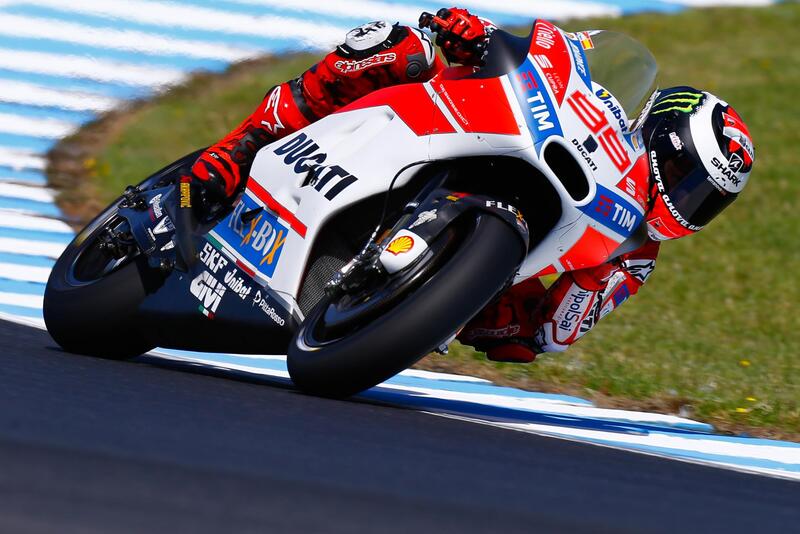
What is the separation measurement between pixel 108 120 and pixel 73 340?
7646mm

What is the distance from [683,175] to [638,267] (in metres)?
0.55

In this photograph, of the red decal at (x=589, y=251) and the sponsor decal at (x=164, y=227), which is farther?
the sponsor decal at (x=164, y=227)

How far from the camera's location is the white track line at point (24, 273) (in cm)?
781

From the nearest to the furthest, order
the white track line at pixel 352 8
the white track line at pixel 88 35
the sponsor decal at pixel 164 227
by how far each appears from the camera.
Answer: the sponsor decal at pixel 164 227, the white track line at pixel 88 35, the white track line at pixel 352 8

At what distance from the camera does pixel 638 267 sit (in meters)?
5.51

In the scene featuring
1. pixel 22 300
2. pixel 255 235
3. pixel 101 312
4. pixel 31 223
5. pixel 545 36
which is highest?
pixel 545 36

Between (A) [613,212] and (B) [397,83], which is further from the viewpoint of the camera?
(B) [397,83]

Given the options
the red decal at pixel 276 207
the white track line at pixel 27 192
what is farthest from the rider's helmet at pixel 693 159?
the white track line at pixel 27 192

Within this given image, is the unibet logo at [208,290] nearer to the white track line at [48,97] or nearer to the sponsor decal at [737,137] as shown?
the sponsor decal at [737,137]

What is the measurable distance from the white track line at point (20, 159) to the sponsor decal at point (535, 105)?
22.7 ft

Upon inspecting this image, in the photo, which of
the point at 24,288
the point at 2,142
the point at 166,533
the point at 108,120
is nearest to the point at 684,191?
the point at 166,533

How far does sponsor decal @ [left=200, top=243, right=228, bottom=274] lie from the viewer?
521cm

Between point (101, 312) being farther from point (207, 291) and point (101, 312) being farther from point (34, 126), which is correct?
point (34, 126)

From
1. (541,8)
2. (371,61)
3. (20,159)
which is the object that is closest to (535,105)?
(371,61)
